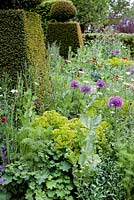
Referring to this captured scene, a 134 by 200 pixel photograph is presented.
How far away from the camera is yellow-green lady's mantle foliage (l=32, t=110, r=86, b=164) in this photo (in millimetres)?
3213

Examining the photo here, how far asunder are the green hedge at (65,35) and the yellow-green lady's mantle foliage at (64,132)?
5.79 meters

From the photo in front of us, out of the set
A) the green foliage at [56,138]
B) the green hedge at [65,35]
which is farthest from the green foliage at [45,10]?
the green foliage at [56,138]

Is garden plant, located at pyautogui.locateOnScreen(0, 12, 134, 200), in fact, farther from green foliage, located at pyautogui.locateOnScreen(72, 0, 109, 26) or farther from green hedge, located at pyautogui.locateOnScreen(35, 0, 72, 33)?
green foliage, located at pyautogui.locateOnScreen(72, 0, 109, 26)

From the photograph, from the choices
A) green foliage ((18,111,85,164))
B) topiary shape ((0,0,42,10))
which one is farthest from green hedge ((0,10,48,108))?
green foliage ((18,111,85,164))

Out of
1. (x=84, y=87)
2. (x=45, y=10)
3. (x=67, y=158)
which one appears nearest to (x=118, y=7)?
(x=45, y=10)

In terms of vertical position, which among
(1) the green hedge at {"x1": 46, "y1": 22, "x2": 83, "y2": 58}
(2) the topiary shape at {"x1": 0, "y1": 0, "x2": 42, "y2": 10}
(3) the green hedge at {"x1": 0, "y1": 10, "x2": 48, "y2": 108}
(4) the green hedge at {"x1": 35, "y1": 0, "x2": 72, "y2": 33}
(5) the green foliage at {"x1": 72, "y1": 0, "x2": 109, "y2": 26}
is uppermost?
(2) the topiary shape at {"x1": 0, "y1": 0, "x2": 42, "y2": 10}

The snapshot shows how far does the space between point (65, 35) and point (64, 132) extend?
643 centimetres

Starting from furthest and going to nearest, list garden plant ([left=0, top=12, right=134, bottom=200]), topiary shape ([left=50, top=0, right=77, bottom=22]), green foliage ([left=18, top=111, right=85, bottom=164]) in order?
topiary shape ([left=50, top=0, right=77, bottom=22]) < green foliage ([left=18, top=111, right=85, bottom=164]) < garden plant ([left=0, top=12, right=134, bottom=200])

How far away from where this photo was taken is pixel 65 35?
9469 millimetres

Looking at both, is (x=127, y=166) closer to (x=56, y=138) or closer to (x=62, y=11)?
(x=56, y=138)

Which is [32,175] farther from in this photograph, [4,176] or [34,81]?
[34,81]

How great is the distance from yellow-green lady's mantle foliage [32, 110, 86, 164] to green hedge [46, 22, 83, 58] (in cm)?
579

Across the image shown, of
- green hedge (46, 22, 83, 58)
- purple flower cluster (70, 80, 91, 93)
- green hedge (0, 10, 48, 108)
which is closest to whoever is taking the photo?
purple flower cluster (70, 80, 91, 93)

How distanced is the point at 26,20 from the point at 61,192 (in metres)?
2.24
